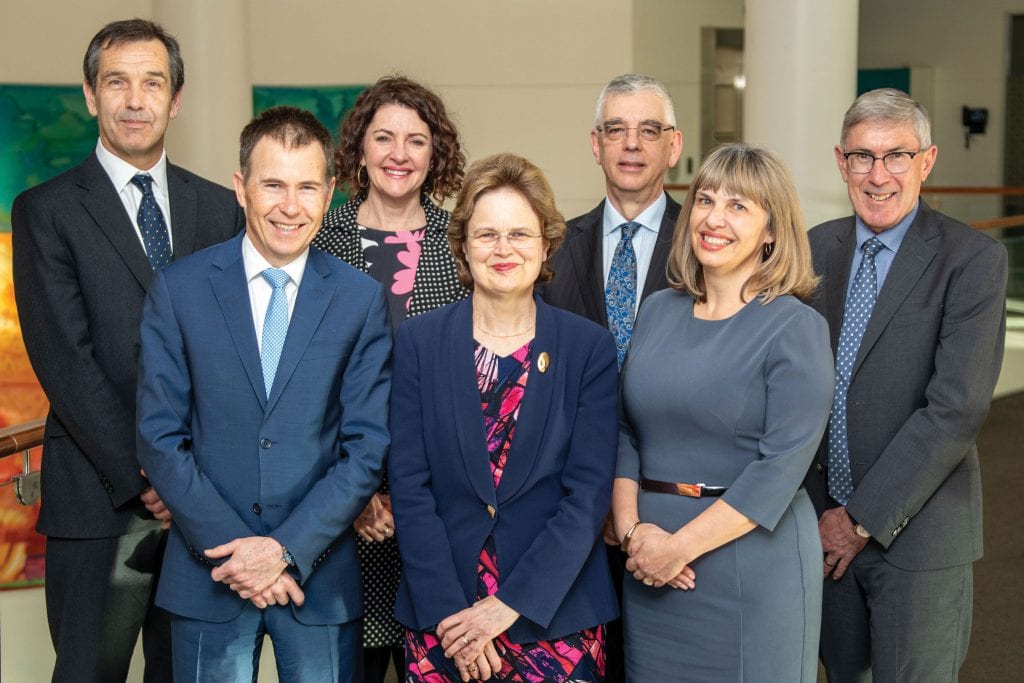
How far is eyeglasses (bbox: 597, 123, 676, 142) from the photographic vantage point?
3621 mm

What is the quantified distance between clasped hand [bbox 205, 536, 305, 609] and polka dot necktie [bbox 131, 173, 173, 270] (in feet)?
2.88

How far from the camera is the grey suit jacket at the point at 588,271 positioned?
11.4 ft

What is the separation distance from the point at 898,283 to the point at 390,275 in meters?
1.41

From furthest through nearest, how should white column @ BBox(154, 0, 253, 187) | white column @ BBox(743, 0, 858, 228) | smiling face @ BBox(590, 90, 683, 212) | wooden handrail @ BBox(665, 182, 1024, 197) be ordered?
wooden handrail @ BBox(665, 182, 1024, 197) < white column @ BBox(154, 0, 253, 187) < white column @ BBox(743, 0, 858, 228) < smiling face @ BBox(590, 90, 683, 212)

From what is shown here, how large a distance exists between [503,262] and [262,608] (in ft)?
3.23

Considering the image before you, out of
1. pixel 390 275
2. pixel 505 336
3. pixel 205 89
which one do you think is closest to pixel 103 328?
pixel 390 275

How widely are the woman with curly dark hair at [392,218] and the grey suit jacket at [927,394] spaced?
1.20 meters

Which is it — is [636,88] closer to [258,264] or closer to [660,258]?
[660,258]

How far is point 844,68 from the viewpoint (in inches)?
274

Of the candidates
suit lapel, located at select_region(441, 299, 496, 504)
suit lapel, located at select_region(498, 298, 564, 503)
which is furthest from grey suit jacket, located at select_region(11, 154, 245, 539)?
suit lapel, located at select_region(498, 298, 564, 503)

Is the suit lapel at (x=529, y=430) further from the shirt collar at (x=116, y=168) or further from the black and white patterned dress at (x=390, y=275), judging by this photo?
the shirt collar at (x=116, y=168)

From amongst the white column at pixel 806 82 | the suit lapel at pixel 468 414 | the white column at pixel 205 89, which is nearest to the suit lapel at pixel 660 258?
the suit lapel at pixel 468 414

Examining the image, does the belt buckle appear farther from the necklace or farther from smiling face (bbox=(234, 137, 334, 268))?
smiling face (bbox=(234, 137, 334, 268))

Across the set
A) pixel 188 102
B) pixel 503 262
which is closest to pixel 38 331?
pixel 503 262
